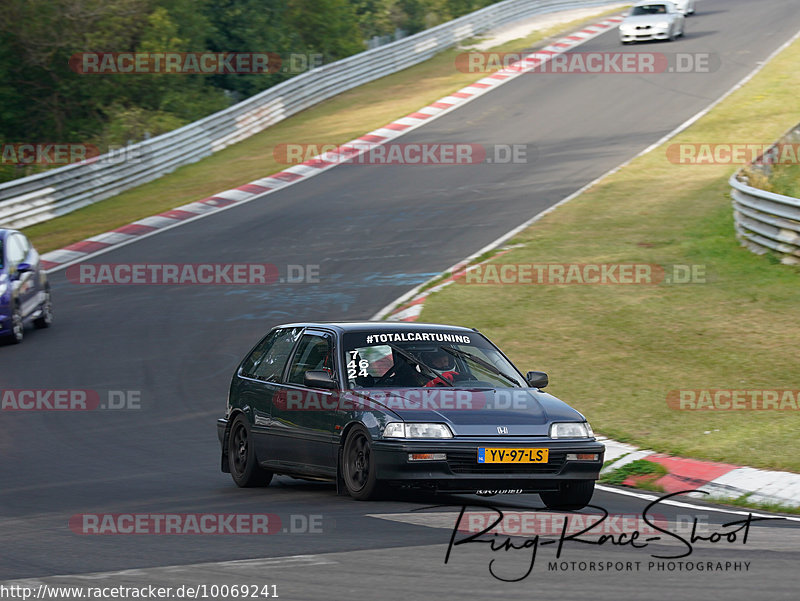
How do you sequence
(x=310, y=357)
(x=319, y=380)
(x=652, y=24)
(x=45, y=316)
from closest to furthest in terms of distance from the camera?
(x=319, y=380)
(x=310, y=357)
(x=45, y=316)
(x=652, y=24)

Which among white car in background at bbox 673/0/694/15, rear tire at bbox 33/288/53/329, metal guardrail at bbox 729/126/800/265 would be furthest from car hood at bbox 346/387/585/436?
white car in background at bbox 673/0/694/15

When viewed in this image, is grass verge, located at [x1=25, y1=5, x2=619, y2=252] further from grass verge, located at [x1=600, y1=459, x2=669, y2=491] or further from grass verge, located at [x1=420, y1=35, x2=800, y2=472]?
grass verge, located at [x1=600, y1=459, x2=669, y2=491]

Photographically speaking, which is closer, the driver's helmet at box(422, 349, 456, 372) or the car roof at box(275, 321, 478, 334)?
the driver's helmet at box(422, 349, 456, 372)

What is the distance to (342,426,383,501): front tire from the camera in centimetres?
880

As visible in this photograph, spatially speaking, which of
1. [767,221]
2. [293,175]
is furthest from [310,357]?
[293,175]

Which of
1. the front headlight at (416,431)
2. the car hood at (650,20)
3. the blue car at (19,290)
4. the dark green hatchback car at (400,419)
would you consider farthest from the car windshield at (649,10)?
the front headlight at (416,431)

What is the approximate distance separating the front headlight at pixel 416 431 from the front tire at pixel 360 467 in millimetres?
182

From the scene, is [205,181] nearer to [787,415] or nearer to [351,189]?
[351,189]

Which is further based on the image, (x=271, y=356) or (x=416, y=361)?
(x=271, y=356)

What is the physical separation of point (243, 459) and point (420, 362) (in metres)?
1.82

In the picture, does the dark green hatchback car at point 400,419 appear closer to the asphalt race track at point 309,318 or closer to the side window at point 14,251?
the asphalt race track at point 309,318

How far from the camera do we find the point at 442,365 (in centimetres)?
982

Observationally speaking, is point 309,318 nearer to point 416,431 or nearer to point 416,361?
point 416,361

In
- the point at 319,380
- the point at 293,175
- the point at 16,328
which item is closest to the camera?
the point at 319,380
